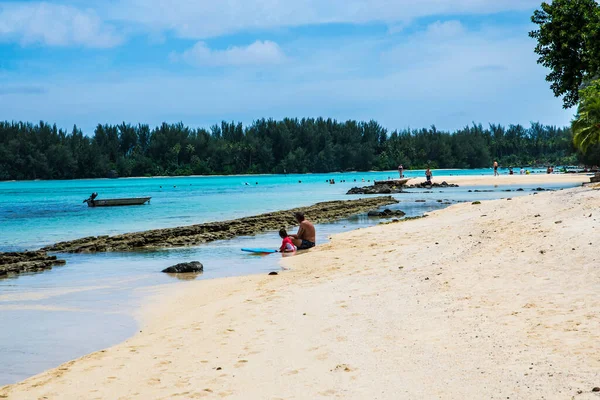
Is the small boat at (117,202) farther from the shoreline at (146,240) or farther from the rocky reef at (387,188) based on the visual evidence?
the shoreline at (146,240)

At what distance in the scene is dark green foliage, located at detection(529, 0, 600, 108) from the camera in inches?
1204

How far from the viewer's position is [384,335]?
8.89m

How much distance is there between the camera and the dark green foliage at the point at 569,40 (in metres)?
30.6

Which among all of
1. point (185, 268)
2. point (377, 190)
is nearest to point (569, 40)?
point (185, 268)

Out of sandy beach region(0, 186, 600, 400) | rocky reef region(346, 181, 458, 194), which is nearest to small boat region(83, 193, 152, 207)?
rocky reef region(346, 181, 458, 194)

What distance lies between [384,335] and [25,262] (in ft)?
51.5

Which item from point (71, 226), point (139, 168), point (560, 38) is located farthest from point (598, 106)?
point (139, 168)

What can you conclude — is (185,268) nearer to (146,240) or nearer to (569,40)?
(146,240)

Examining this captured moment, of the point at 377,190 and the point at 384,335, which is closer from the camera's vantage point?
the point at 384,335

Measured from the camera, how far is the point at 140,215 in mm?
48844

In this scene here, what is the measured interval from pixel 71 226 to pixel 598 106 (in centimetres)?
3583

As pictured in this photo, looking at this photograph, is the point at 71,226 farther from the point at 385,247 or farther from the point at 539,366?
the point at 539,366

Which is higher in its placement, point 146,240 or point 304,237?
point 304,237

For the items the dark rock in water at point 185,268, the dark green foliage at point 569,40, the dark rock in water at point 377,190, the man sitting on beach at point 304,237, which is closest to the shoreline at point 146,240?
the dark rock in water at point 185,268
